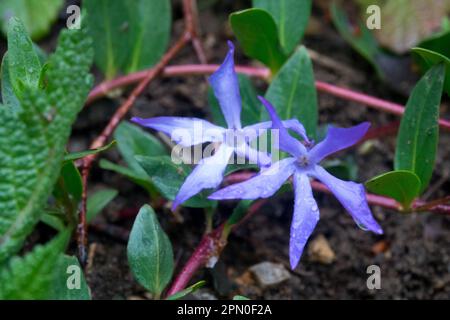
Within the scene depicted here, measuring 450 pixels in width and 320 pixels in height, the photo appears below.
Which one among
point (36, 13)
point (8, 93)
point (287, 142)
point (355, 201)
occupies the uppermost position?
point (36, 13)

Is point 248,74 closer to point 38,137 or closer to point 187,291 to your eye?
point 187,291

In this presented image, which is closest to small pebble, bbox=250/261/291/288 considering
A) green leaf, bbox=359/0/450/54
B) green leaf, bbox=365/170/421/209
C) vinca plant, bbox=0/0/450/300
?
vinca plant, bbox=0/0/450/300

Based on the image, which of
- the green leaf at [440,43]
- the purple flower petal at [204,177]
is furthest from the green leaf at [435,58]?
the purple flower petal at [204,177]

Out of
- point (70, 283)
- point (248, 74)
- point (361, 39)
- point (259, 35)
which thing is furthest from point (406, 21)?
point (70, 283)

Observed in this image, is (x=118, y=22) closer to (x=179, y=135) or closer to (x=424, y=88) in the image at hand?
(x=179, y=135)

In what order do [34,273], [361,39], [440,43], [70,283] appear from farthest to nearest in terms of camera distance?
[361,39], [440,43], [70,283], [34,273]

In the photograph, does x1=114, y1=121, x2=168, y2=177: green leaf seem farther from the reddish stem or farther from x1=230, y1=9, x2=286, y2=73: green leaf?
x1=230, y1=9, x2=286, y2=73: green leaf
